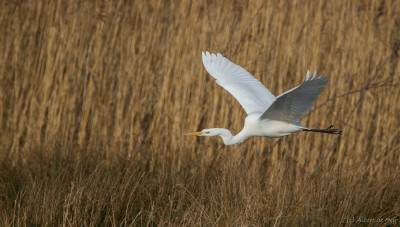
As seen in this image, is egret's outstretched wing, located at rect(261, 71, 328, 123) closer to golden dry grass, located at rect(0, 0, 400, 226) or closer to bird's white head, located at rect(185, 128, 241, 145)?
bird's white head, located at rect(185, 128, 241, 145)

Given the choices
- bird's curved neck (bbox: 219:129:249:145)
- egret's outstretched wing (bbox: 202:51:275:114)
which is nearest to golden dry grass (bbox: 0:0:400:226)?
bird's curved neck (bbox: 219:129:249:145)

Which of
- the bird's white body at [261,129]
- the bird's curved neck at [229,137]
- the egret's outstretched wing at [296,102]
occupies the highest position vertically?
the egret's outstretched wing at [296,102]

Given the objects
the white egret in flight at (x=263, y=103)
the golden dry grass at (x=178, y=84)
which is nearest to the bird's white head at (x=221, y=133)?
the white egret in flight at (x=263, y=103)

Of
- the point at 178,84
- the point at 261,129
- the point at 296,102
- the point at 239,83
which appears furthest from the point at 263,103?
the point at 178,84

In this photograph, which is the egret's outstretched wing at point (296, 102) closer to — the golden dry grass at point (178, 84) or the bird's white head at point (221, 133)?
the bird's white head at point (221, 133)

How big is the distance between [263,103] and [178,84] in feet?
2.51

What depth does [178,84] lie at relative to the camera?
3654 mm

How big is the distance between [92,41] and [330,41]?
181 centimetres

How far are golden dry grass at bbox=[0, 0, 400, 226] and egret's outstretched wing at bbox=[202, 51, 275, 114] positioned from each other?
310 mm

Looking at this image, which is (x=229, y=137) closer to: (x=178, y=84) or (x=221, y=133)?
(x=221, y=133)

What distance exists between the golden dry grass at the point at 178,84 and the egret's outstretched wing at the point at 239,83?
1.02 feet

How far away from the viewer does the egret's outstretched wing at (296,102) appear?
2344 mm

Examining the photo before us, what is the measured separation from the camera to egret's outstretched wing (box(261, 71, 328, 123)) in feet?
7.69

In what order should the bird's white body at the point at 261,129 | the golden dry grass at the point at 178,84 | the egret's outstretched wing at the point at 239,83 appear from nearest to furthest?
the bird's white body at the point at 261,129
the egret's outstretched wing at the point at 239,83
the golden dry grass at the point at 178,84
